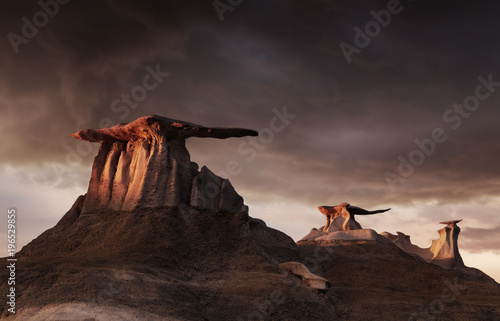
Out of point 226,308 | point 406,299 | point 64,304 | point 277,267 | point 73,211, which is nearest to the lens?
point 64,304

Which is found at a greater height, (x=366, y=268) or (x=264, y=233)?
(x=264, y=233)

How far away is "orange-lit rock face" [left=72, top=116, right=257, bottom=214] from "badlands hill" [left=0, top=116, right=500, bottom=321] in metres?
0.05

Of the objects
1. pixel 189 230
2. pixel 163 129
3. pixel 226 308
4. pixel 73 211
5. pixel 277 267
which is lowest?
pixel 226 308

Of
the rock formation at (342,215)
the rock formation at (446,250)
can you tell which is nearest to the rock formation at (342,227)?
the rock formation at (342,215)

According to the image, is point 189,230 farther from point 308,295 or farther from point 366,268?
point 366,268

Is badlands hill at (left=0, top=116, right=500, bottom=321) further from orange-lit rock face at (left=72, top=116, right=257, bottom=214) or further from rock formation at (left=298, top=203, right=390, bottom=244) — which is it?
rock formation at (left=298, top=203, right=390, bottom=244)

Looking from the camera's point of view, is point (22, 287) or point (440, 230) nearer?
point (22, 287)

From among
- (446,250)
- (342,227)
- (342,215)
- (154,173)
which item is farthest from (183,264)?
(446,250)

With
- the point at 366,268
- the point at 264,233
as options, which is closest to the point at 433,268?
the point at 366,268

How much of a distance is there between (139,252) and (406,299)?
447 inches

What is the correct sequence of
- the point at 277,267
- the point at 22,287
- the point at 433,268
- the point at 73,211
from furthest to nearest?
the point at 433,268
the point at 73,211
the point at 277,267
the point at 22,287

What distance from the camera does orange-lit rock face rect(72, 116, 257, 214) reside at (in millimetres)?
20109

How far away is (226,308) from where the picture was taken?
1466 cm

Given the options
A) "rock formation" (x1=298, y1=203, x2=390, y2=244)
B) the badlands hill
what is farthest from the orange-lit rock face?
"rock formation" (x1=298, y1=203, x2=390, y2=244)
